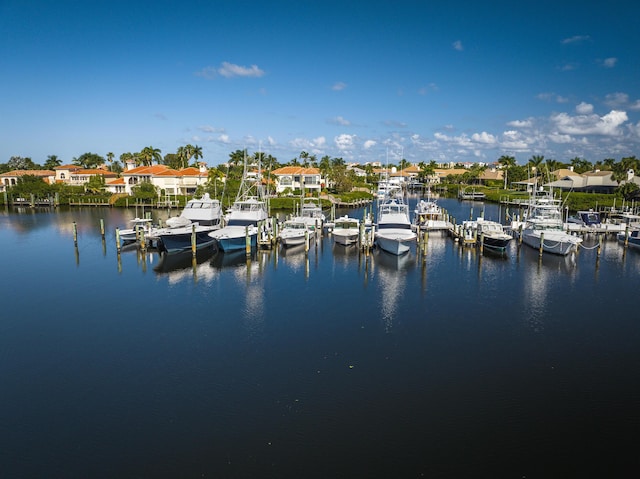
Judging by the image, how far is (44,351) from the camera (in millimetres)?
20578

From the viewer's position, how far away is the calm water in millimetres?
13656

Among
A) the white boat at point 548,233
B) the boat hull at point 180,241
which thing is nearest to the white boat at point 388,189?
the white boat at point 548,233

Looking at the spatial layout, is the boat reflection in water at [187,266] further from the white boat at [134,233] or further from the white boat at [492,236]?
the white boat at [492,236]

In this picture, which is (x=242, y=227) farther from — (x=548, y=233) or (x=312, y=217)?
(x=548, y=233)

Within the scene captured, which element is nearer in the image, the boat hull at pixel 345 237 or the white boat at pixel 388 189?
the boat hull at pixel 345 237

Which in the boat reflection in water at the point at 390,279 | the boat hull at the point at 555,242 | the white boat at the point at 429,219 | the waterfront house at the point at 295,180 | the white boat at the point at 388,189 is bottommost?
the boat reflection in water at the point at 390,279

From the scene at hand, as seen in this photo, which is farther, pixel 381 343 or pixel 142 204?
pixel 142 204

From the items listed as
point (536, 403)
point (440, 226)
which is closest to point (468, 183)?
point (440, 226)

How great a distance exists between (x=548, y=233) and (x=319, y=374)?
3120 cm

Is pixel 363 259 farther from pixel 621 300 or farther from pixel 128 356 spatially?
pixel 128 356

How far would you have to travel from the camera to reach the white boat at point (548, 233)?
3947cm

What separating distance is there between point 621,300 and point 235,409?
2501 centimetres

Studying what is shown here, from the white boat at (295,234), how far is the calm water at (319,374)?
9.12 m

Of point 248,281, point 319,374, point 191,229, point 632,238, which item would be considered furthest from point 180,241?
point 632,238
